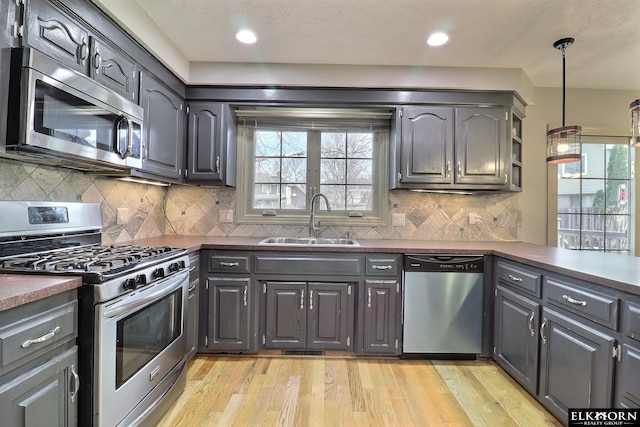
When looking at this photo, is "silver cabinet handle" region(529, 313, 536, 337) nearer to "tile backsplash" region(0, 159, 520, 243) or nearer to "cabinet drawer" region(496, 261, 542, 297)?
"cabinet drawer" region(496, 261, 542, 297)

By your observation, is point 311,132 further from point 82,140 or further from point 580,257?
point 580,257

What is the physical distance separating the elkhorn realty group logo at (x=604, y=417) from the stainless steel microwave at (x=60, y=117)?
2687 mm

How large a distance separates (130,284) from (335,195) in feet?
6.73

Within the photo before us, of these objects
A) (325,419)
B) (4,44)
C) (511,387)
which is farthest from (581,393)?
(4,44)

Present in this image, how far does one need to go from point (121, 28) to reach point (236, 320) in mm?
2086

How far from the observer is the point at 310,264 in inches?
97.4

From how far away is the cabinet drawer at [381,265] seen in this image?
2480 millimetres

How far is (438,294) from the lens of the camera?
247cm

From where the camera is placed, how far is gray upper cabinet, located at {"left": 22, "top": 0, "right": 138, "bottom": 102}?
1373mm

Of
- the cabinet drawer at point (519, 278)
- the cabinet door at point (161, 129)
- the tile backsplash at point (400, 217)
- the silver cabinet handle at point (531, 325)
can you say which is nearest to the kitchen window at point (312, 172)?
Result: the tile backsplash at point (400, 217)

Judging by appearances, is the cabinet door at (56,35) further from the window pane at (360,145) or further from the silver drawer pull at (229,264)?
the window pane at (360,145)

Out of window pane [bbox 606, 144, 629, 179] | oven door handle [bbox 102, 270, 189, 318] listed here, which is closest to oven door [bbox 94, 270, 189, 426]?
oven door handle [bbox 102, 270, 189, 318]

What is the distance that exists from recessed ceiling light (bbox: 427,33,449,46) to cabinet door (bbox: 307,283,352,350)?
1.91 metres

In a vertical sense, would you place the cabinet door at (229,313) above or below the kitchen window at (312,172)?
below
